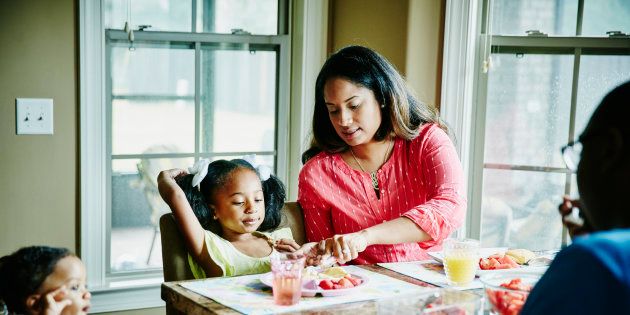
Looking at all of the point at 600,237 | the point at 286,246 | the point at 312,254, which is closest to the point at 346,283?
the point at 312,254

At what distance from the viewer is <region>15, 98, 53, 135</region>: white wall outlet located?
2600 millimetres

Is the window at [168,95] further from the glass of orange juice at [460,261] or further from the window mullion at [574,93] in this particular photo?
the glass of orange juice at [460,261]

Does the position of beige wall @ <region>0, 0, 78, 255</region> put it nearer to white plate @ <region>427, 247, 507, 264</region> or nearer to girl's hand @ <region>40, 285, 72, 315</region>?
girl's hand @ <region>40, 285, 72, 315</region>

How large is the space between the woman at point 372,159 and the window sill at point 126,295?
0.83 meters

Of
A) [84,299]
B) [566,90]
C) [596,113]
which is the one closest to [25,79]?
[84,299]

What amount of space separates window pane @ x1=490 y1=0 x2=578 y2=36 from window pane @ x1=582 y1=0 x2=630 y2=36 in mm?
53

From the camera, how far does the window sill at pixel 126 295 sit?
284 centimetres

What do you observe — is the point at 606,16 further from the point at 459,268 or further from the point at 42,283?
the point at 42,283

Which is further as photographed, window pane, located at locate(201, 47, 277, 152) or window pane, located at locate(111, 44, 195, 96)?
window pane, located at locate(201, 47, 277, 152)

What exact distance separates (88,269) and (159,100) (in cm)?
71

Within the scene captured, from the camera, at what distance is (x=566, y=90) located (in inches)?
113

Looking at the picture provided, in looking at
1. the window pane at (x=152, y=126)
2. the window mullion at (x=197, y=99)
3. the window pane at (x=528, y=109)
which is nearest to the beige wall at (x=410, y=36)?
the window pane at (x=528, y=109)

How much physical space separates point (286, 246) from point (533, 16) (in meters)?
1.42

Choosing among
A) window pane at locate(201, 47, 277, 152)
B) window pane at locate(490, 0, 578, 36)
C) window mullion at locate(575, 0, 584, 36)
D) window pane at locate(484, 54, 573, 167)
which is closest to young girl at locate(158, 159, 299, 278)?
window pane at locate(201, 47, 277, 152)
